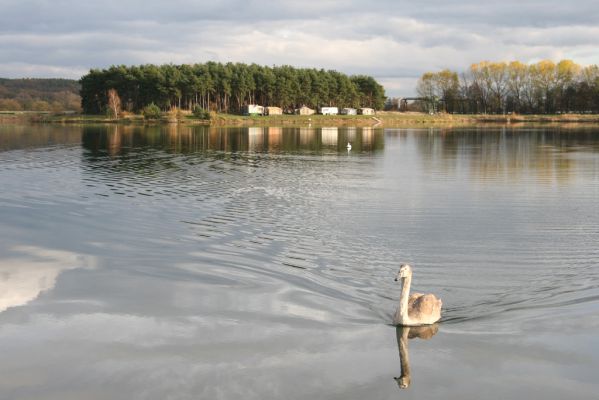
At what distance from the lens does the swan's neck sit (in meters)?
12.6

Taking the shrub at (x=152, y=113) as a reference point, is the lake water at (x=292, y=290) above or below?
below

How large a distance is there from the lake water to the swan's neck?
26 centimetres

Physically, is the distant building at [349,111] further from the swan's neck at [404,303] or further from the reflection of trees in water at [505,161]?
the swan's neck at [404,303]

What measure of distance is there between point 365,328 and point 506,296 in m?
3.97

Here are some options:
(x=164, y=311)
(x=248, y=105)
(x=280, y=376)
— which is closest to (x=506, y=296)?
(x=280, y=376)

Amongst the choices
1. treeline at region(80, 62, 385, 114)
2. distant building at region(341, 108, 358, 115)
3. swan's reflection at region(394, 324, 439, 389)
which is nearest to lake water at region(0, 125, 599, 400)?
swan's reflection at region(394, 324, 439, 389)

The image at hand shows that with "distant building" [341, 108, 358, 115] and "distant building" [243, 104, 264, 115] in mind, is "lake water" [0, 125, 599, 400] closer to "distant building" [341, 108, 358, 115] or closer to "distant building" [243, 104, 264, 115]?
"distant building" [243, 104, 264, 115]

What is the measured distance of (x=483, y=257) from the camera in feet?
60.6

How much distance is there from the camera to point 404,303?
12883 mm

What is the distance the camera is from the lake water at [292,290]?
11055 millimetres

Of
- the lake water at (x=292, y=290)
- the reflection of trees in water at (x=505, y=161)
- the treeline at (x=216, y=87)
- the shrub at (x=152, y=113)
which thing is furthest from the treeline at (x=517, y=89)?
the lake water at (x=292, y=290)

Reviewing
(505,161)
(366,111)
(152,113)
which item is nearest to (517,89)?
(366,111)

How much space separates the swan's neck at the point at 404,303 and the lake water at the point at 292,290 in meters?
0.26

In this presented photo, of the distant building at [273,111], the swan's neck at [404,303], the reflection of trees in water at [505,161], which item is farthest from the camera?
the distant building at [273,111]
